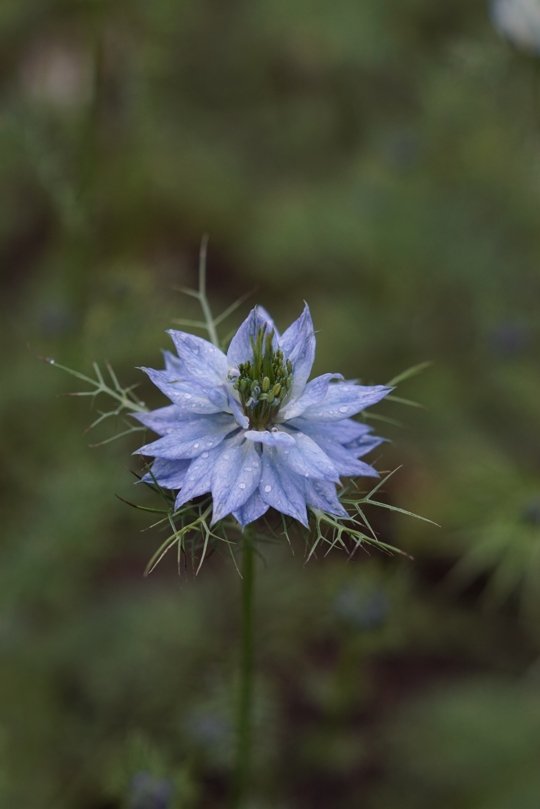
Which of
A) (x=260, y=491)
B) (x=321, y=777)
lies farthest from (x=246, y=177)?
(x=260, y=491)

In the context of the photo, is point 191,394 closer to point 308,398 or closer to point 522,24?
point 308,398

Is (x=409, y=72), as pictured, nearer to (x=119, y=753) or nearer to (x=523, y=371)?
(x=523, y=371)

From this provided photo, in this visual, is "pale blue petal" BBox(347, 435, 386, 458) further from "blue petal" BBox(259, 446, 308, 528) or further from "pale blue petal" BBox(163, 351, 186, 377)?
"pale blue petal" BBox(163, 351, 186, 377)

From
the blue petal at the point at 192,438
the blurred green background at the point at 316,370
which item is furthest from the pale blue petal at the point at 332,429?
the blurred green background at the point at 316,370

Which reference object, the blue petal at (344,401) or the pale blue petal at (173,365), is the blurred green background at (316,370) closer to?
the pale blue petal at (173,365)

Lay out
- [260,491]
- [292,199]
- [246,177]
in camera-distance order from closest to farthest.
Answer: [260,491], [292,199], [246,177]

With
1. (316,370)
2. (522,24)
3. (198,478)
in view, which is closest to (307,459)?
(198,478)
